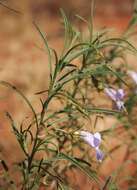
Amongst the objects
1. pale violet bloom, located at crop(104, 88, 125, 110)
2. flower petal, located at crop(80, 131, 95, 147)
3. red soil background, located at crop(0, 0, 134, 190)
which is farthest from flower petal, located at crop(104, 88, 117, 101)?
red soil background, located at crop(0, 0, 134, 190)

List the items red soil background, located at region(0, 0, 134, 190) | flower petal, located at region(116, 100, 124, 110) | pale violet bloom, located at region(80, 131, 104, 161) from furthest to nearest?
1. red soil background, located at region(0, 0, 134, 190)
2. flower petal, located at region(116, 100, 124, 110)
3. pale violet bloom, located at region(80, 131, 104, 161)

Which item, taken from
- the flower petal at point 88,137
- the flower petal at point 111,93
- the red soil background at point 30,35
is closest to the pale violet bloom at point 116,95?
the flower petal at point 111,93

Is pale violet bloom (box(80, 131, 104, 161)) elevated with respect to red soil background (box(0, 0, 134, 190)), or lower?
lower

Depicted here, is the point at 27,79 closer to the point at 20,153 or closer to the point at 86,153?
the point at 20,153

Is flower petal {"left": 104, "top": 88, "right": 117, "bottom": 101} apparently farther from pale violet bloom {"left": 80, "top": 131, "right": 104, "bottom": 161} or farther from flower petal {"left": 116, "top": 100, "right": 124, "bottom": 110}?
pale violet bloom {"left": 80, "top": 131, "right": 104, "bottom": 161}

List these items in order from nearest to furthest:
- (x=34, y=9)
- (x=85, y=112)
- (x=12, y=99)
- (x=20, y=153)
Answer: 1. (x=85, y=112)
2. (x=20, y=153)
3. (x=12, y=99)
4. (x=34, y=9)

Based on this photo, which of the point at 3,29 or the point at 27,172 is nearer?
the point at 27,172

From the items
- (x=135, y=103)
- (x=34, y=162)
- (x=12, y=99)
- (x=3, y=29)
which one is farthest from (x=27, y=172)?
(x=3, y=29)

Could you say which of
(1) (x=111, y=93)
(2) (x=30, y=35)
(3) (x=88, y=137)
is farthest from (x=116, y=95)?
(2) (x=30, y=35)

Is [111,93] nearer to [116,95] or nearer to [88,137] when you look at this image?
[116,95]
